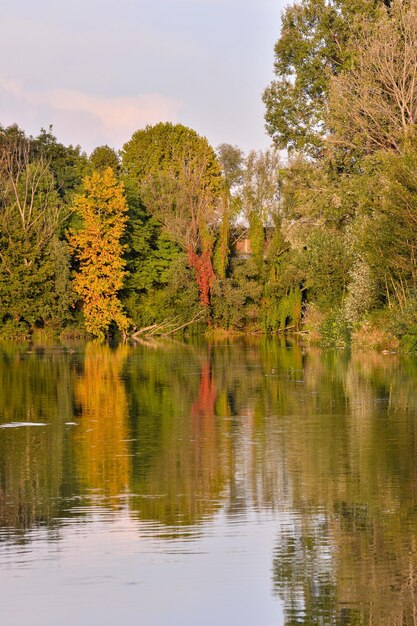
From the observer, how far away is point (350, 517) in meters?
11.5

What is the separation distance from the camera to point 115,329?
64812mm

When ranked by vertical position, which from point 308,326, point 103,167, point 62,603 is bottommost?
point 62,603

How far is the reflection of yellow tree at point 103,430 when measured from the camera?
14125mm

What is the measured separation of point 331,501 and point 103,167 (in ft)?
237

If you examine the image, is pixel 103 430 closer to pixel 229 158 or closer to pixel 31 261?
pixel 31 261

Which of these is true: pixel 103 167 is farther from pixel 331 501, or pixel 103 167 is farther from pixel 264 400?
pixel 331 501

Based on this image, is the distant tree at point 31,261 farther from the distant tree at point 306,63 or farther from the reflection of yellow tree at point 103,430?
the reflection of yellow tree at point 103,430

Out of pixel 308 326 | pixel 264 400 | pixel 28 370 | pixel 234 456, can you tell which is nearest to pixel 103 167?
pixel 308 326

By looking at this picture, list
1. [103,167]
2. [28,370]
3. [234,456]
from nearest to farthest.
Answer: [234,456] < [28,370] < [103,167]

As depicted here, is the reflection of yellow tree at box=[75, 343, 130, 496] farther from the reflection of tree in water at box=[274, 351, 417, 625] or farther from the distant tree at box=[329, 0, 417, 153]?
the distant tree at box=[329, 0, 417, 153]

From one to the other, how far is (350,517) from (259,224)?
53.7 meters

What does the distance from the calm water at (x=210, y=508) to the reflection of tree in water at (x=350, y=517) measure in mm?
22

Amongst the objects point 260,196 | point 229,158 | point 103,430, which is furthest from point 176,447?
point 229,158

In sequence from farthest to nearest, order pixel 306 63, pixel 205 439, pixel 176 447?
pixel 306 63 < pixel 205 439 < pixel 176 447
